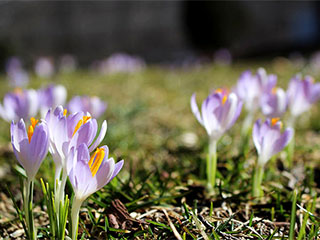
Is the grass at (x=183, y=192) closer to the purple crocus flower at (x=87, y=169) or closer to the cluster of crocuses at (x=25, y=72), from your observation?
the purple crocus flower at (x=87, y=169)

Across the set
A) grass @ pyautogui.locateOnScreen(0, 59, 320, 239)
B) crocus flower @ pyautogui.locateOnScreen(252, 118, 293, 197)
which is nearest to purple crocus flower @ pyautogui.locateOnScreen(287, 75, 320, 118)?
grass @ pyautogui.locateOnScreen(0, 59, 320, 239)


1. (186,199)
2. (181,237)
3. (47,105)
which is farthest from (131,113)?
(181,237)

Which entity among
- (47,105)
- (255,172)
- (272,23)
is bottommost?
(255,172)

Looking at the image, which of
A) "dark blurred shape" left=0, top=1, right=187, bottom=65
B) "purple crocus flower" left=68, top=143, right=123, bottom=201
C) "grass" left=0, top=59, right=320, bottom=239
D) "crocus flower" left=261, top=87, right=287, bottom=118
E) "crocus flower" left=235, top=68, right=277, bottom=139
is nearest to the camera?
"purple crocus flower" left=68, top=143, right=123, bottom=201

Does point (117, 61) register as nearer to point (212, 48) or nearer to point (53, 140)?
point (212, 48)

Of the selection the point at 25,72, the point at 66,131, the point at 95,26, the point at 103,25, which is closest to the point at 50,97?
the point at 66,131

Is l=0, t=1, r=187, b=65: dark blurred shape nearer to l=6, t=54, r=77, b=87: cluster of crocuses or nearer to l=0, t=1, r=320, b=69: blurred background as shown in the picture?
l=0, t=1, r=320, b=69: blurred background
